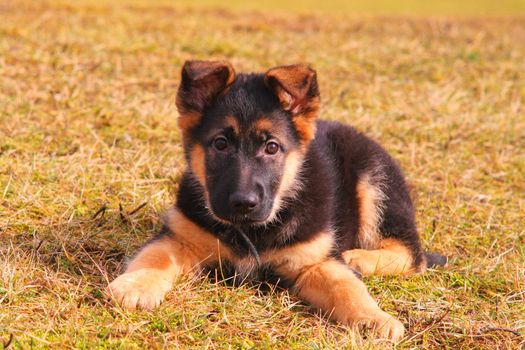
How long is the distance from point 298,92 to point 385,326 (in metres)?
1.55

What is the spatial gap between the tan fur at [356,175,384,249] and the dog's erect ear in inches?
37.7

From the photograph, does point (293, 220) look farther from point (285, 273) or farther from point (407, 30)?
point (407, 30)

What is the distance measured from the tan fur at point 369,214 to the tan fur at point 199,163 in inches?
57.2

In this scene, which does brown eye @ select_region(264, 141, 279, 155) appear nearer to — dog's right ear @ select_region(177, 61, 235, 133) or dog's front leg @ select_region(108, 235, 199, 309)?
dog's right ear @ select_region(177, 61, 235, 133)

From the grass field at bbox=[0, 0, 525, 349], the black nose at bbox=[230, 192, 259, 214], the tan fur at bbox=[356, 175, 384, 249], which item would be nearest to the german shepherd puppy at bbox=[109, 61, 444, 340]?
the black nose at bbox=[230, 192, 259, 214]

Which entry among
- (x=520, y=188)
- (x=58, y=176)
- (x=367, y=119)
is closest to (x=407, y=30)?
(x=367, y=119)

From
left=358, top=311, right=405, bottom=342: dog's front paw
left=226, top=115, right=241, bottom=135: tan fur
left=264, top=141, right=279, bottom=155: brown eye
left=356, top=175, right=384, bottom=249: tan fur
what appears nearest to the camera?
left=358, top=311, right=405, bottom=342: dog's front paw

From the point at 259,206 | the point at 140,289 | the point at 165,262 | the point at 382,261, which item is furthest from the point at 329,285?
the point at 140,289

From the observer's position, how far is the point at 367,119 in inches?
328

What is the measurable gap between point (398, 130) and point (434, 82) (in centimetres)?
275

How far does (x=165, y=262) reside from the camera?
4.47m

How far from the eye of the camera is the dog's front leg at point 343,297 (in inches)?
158

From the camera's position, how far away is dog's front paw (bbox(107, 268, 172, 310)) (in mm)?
4018

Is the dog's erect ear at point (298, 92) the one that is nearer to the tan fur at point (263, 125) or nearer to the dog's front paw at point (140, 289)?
the tan fur at point (263, 125)
